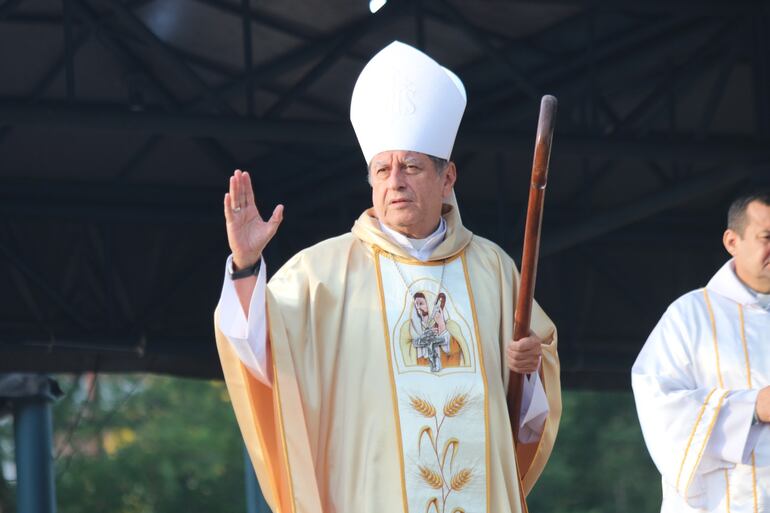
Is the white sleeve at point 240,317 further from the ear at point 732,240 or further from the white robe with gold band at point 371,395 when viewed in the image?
the ear at point 732,240

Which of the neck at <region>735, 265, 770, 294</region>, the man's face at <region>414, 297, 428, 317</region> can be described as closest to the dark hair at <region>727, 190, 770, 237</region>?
the neck at <region>735, 265, 770, 294</region>

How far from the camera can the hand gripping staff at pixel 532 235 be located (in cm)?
482

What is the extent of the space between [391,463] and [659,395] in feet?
4.48

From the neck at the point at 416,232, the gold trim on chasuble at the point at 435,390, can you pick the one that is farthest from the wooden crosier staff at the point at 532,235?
the neck at the point at 416,232

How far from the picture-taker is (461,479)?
5.10 m

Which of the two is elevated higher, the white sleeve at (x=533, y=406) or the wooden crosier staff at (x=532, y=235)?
the wooden crosier staff at (x=532, y=235)

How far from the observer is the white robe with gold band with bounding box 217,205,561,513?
16.2 feet

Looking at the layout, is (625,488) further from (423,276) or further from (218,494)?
(423,276)

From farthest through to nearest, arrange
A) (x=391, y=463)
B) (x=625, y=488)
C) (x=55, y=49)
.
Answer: (x=625, y=488) < (x=55, y=49) < (x=391, y=463)

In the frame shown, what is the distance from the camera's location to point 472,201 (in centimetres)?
1080

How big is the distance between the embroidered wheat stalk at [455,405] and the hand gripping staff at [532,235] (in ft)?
0.60

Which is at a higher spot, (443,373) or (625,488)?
(625,488)

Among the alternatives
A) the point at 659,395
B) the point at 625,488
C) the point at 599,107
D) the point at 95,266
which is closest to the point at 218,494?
the point at 625,488

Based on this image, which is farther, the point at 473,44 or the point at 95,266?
the point at 95,266
